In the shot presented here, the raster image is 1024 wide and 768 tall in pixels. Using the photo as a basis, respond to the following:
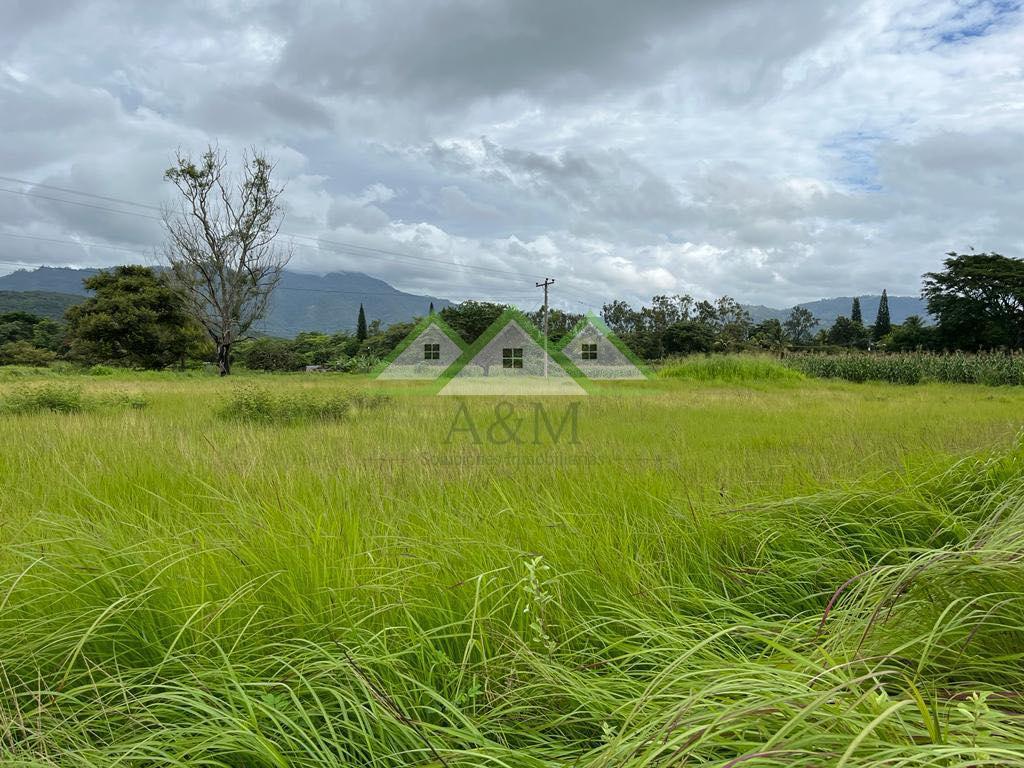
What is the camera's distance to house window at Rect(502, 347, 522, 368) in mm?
33000

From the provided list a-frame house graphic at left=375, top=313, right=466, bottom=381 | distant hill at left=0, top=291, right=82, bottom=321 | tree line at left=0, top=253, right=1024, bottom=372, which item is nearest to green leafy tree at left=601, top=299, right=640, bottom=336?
tree line at left=0, top=253, right=1024, bottom=372

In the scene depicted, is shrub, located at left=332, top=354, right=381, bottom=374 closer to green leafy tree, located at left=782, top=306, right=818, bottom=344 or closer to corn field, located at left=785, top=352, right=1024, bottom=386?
corn field, located at left=785, top=352, right=1024, bottom=386

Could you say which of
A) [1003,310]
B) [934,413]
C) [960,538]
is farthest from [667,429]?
[1003,310]

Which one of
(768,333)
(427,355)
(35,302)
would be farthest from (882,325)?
(35,302)

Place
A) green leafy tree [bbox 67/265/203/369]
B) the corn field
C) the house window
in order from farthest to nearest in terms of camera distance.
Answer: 1. the house window
2. green leafy tree [bbox 67/265/203/369]
3. the corn field

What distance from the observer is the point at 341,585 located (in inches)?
85.4

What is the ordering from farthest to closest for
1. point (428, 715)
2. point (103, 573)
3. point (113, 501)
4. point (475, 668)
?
point (113, 501) → point (103, 573) → point (475, 668) → point (428, 715)

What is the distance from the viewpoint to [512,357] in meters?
33.3

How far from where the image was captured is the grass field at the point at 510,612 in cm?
131

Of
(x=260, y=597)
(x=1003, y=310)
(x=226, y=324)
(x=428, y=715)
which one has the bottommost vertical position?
(x=428, y=715)

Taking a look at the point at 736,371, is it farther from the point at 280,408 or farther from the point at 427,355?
the point at 280,408

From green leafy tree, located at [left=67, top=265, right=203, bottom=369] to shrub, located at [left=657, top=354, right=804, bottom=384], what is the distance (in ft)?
91.2

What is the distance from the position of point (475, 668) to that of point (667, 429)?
5.52 metres

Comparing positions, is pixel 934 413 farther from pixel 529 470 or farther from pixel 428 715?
pixel 428 715
